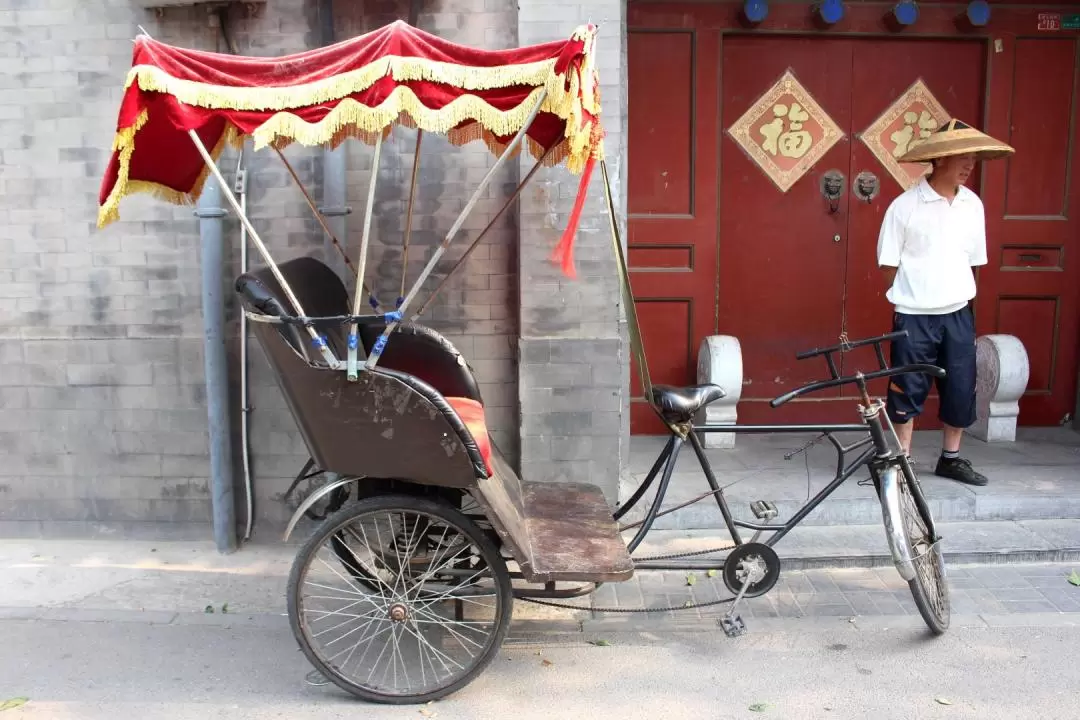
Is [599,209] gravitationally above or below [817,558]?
above

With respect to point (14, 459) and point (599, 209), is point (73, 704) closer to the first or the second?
point (14, 459)

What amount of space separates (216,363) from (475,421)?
185 centimetres

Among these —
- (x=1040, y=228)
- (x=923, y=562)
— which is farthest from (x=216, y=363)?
(x=1040, y=228)

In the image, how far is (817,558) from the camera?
4449 mm

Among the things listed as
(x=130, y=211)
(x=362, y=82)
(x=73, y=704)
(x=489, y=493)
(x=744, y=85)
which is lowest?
(x=73, y=704)

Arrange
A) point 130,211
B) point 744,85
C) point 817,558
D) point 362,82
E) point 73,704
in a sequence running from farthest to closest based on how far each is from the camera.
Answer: point 744,85 → point 130,211 → point 817,558 → point 73,704 → point 362,82

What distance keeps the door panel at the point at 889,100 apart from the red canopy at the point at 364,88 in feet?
11.6

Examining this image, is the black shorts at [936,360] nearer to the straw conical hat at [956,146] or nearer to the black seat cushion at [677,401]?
the straw conical hat at [956,146]

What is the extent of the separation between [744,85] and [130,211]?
13.0 ft

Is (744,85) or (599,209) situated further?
(744,85)

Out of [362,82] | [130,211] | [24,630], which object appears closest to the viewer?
[362,82]

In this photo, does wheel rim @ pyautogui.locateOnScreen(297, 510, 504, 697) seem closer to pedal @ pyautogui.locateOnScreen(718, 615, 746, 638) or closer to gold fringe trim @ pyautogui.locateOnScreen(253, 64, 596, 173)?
pedal @ pyautogui.locateOnScreen(718, 615, 746, 638)

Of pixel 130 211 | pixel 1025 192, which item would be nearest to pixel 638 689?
pixel 130 211

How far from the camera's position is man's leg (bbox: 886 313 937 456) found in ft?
16.0
